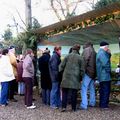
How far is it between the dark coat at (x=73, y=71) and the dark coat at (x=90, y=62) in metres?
0.62

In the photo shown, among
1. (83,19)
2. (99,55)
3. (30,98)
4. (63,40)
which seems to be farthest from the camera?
(63,40)

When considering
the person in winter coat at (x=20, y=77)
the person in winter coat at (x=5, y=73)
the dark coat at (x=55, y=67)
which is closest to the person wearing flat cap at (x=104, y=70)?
the dark coat at (x=55, y=67)

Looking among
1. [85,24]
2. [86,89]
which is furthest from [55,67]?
[85,24]

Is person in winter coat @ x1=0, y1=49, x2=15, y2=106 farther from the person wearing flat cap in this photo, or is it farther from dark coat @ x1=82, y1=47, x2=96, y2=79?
the person wearing flat cap

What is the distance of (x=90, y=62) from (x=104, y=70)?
1.50ft

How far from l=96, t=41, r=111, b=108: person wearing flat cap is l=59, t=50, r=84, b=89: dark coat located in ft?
2.05

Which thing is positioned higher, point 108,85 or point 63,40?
point 63,40

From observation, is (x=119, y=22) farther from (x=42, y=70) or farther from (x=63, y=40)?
(x=63, y=40)

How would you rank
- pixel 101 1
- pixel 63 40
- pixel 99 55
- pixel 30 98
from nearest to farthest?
pixel 99 55
pixel 30 98
pixel 63 40
pixel 101 1

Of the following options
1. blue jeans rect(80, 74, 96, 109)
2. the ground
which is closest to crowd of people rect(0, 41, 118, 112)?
blue jeans rect(80, 74, 96, 109)

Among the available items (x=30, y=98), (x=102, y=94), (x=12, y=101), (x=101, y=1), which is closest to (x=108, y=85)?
(x=102, y=94)

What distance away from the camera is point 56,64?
11.1 m

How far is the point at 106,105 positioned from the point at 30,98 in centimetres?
215

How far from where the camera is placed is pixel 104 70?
425 inches
